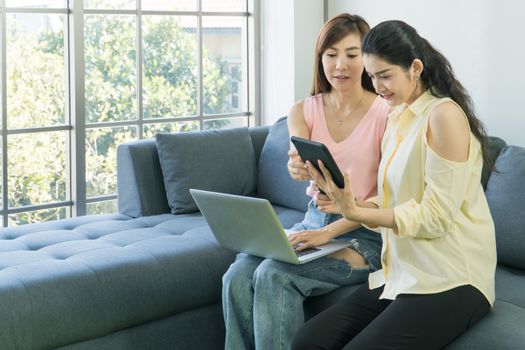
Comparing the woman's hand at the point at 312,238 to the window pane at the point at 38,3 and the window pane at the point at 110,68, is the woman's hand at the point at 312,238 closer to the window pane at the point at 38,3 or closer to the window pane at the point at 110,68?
the window pane at the point at 110,68

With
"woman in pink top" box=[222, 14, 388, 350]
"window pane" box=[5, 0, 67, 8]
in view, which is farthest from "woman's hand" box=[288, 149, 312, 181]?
"window pane" box=[5, 0, 67, 8]

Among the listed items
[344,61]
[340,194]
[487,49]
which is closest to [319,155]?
[340,194]

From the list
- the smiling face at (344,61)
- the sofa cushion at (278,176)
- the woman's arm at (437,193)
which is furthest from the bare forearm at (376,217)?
the sofa cushion at (278,176)

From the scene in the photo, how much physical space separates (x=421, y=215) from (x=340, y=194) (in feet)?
0.78

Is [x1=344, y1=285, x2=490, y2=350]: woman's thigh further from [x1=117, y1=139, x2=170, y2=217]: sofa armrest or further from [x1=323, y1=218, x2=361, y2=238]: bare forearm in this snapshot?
[x1=117, y1=139, x2=170, y2=217]: sofa armrest

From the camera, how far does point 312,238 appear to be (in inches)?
115

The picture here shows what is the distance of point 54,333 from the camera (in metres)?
2.92

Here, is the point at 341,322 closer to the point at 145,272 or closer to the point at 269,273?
the point at 269,273

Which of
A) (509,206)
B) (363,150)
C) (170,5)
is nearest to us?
(363,150)

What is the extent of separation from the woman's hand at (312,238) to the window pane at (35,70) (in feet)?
5.86

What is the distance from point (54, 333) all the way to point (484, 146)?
1.53 meters

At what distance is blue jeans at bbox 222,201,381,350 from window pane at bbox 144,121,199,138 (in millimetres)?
1740

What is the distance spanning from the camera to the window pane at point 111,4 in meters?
4.31

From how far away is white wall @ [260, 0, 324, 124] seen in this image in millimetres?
4730
